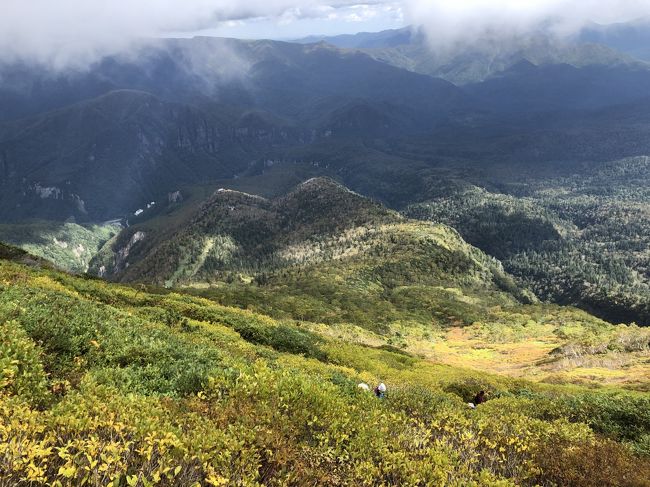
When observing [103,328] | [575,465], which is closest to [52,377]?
[103,328]

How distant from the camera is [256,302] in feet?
387

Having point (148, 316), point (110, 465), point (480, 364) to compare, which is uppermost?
point (110, 465)

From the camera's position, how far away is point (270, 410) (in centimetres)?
1326

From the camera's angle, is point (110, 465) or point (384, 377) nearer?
point (110, 465)

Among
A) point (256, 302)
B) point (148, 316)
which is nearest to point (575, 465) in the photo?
point (148, 316)

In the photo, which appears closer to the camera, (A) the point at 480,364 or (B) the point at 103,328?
(B) the point at 103,328

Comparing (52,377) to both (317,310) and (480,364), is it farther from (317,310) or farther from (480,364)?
(317,310)

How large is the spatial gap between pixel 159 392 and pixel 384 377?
25.0 m

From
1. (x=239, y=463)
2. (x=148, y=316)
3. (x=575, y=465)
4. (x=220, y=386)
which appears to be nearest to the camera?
(x=239, y=463)

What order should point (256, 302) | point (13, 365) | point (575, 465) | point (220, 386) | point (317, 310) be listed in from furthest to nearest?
point (317, 310)
point (256, 302)
point (220, 386)
point (575, 465)
point (13, 365)

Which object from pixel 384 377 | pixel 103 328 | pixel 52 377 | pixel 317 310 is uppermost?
pixel 52 377

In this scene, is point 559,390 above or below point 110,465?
below

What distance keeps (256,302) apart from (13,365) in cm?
10596

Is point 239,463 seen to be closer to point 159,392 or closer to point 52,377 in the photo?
point 159,392
